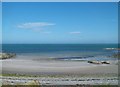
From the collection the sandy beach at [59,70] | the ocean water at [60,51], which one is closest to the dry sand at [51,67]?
the sandy beach at [59,70]

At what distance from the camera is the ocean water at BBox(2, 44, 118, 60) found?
488cm

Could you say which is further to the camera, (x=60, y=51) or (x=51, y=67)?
(x=60, y=51)

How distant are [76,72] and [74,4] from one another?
3.42 feet

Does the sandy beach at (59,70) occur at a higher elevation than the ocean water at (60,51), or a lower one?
lower

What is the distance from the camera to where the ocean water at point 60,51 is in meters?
4.88

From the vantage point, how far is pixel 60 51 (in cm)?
534

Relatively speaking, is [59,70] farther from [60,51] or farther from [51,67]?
[60,51]

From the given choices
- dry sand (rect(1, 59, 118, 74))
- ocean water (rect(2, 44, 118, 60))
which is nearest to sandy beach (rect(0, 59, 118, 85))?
dry sand (rect(1, 59, 118, 74))

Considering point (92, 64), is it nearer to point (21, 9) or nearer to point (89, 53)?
point (89, 53)

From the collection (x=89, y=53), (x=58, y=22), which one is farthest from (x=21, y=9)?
(x=89, y=53)

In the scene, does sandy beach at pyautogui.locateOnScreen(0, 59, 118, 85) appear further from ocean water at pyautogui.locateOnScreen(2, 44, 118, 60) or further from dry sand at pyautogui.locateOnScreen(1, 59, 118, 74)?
ocean water at pyautogui.locateOnScreen(2, 44, 118, 60)

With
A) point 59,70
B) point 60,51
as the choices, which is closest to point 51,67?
point 59,70

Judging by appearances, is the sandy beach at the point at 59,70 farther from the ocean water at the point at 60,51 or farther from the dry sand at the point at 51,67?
the ocean water at the point at 60,51

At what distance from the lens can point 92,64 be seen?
477 centimetres
